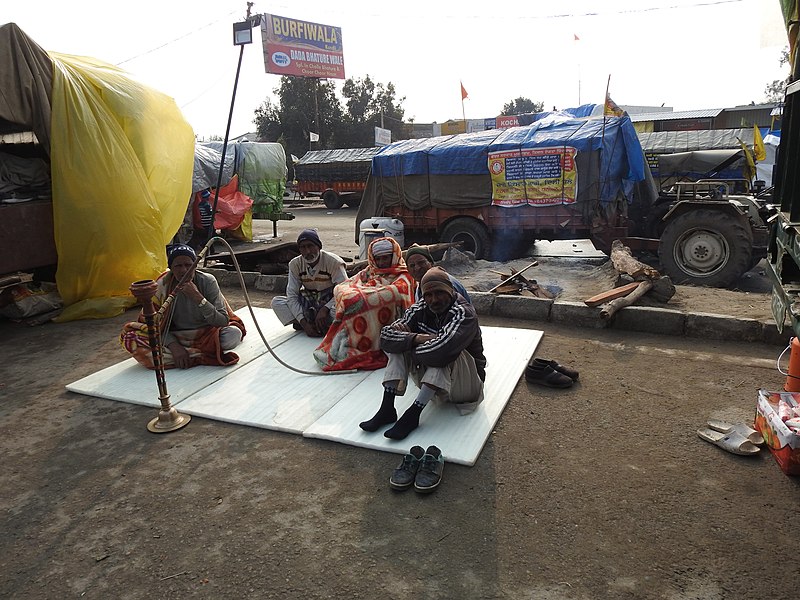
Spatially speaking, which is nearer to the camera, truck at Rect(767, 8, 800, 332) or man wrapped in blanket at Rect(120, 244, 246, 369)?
truck at Rect(767, 8, 800, 332)

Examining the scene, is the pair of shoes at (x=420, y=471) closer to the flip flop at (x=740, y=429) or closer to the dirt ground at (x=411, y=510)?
the dirt ground at (x=411, y=510)

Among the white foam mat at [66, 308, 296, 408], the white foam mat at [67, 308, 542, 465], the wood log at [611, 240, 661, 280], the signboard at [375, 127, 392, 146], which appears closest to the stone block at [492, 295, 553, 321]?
the white foam mat at [67, 308, 542, 465]

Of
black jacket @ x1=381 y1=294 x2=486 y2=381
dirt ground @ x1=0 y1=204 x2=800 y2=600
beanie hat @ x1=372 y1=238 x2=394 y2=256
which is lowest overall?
dirt ground @ x1=0 y1=204 x2=800 y2=600

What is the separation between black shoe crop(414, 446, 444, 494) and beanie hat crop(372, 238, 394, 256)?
2.06m

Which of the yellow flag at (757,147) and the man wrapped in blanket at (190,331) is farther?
the yellow flag at (757,147)

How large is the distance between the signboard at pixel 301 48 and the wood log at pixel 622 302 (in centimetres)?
2516

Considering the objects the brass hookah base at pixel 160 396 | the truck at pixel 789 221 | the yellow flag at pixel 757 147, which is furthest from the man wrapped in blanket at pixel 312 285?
the yellow flag at pixel 757 147

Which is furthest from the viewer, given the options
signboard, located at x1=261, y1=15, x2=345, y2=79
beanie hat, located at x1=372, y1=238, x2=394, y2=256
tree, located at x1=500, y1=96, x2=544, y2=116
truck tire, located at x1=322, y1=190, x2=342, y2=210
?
tree, located at x1=500, y1=96, x2=544, y2=116

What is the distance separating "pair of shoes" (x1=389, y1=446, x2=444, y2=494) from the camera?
2658 millimetres

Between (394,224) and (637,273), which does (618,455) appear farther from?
(394,224)

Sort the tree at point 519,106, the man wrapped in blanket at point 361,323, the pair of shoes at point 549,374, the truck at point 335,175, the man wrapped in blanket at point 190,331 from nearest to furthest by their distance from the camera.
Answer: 1. the pair of shoes at point 549,374
2. the man wrapped in blanket at point 361,323
3. the man wrapped in blanket at point 190,331
4. the truck at point 335,175
5. the tree at point 519,106

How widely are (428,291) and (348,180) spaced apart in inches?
761

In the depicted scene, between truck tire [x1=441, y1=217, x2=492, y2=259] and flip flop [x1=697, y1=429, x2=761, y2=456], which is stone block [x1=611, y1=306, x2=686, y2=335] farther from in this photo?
truck tire [x1=441, y1=217, x2=492, y2=259]

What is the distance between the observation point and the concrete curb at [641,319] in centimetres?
464
